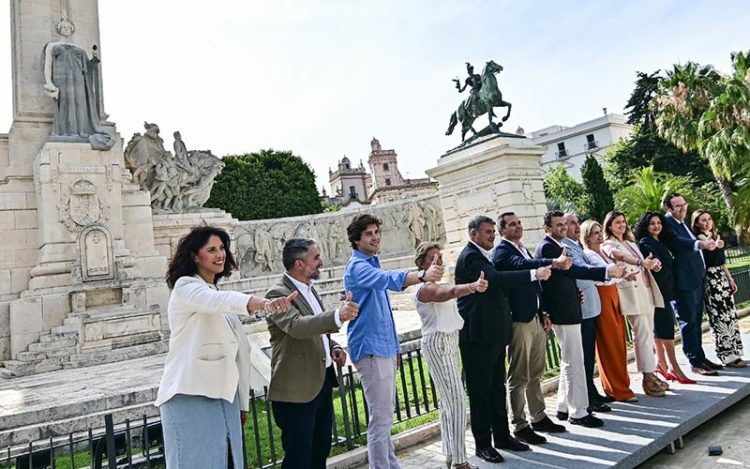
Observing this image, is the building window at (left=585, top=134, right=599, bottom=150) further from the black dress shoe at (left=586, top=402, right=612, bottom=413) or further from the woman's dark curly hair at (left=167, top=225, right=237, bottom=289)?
the woman's dark curly hair at (left=167, top=225, right=237, bottom=289)

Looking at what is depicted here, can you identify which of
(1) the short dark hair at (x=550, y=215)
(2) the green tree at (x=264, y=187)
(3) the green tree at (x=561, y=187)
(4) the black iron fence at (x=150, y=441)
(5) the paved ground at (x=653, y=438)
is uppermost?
(2) the green tree at (x=264, y=187)

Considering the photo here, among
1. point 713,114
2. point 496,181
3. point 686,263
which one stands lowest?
point 686,263

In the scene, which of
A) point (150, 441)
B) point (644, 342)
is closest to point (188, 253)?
point (150, 441)

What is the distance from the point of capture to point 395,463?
354cm

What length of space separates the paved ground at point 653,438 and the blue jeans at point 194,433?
6.83ft

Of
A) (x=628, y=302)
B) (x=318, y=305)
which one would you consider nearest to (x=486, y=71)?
(x=628, y=302)

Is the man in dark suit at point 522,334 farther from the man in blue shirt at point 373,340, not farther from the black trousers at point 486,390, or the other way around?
the man in blue shirt at point 373,340

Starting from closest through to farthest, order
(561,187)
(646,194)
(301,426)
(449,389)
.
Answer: (301,426) → (449,389) → (646,194) → (561,187)

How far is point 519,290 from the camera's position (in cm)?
432

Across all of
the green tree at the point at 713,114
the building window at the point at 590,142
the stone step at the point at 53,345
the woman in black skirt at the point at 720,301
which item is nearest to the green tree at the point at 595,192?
the green tree at the point at 713,114

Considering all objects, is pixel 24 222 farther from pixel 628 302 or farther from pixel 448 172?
pixel 628 302

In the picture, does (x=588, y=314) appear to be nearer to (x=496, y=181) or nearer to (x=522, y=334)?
(x=522, y=334)

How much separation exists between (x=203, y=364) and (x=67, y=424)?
12.0ft

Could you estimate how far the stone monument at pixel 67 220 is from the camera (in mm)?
10219
